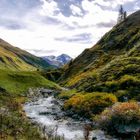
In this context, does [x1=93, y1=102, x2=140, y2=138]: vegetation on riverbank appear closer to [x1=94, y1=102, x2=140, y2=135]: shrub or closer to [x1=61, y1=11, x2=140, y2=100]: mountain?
[x1=94, y1=102, x2=140, y2=135]: shrub

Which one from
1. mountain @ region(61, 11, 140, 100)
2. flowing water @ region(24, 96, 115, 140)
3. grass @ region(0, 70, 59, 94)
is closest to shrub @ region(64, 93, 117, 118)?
flowing water @ region(24, 96, 115, 140)

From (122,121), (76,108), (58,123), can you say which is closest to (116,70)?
(76,108)

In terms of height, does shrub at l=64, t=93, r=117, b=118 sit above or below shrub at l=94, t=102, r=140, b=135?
above

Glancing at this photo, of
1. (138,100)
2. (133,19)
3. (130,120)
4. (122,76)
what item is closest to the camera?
(130,120)

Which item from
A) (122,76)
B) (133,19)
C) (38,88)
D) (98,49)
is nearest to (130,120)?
(122,76)

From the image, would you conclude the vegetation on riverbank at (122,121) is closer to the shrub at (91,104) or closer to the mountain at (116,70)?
the shrub at (91,104)

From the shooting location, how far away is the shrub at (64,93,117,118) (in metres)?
61.1

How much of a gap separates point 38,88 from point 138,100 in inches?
1840

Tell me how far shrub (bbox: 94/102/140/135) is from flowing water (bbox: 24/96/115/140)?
2.30 m

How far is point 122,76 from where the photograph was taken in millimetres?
81875

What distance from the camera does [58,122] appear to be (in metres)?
55.0

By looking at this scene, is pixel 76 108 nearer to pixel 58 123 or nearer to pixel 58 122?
pixel 58 122

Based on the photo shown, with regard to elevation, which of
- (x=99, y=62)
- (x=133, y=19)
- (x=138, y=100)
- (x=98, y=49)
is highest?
(x=133, y=19)

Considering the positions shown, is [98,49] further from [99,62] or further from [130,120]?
[130,120]
